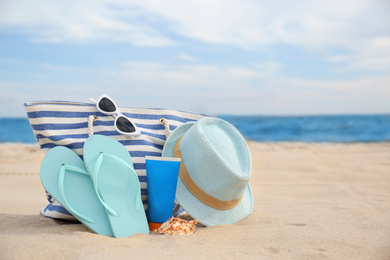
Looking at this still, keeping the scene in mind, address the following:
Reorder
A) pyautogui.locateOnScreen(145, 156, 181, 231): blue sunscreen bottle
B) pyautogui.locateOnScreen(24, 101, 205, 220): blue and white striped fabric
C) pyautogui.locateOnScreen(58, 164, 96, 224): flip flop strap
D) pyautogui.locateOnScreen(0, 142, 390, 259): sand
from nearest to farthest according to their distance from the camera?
pyautogui.locateOnScreen(0, 142, 390, 259): sand → pyautogui.locateOnScreen(58, 164, 96, 224): flip flop strap → pyautogui.locateOnScreen(145, 156, 181, 231): blue sunscreen bottle → pyautogui.locateOnScreen(24, 101, 205, 220): blue and white striped fabric

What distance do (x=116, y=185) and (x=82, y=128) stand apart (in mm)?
485

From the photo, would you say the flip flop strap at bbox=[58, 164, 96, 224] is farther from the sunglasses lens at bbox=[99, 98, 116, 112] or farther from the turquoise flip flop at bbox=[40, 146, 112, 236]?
the sunglasses lens at bbox=[99, 98, 116, 112]

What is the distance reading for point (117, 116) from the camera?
A: 2.52 meters

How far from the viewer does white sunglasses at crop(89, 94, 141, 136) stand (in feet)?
8.12

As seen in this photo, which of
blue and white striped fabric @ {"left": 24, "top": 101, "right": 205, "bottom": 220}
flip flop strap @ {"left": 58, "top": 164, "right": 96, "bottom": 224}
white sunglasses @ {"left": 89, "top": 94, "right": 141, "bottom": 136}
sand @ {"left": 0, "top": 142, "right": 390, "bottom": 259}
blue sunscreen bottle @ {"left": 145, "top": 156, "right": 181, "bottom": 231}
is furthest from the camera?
white sunglasses @ {"left": 89, "top": 94, "right": 141, "bottom": 136}

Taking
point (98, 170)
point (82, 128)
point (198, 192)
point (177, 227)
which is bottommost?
point (177, 227)

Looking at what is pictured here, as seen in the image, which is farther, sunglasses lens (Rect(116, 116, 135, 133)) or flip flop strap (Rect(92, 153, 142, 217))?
sunglasses lens (Rect(116, 116, 135, 133))

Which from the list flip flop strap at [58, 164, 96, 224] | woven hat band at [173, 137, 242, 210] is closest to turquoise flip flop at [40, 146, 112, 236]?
flip flop strap at [58, 164, 96, 224]

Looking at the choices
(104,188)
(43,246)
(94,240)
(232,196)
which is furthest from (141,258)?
(232,196)

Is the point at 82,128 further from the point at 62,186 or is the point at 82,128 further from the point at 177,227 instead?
the point at 177,227

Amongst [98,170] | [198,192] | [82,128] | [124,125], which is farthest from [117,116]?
[198,192]

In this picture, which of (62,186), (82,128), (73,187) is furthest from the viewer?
(82,128)

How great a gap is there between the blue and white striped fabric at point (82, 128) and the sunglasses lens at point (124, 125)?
50 mm

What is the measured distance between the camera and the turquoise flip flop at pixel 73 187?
2143mm
